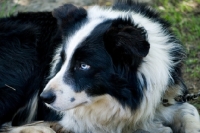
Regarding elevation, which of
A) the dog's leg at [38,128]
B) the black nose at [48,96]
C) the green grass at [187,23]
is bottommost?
the dog's leg at [38,128]

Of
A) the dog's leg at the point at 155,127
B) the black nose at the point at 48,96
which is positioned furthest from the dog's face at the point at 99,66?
the dog's leg at the point at 155,127

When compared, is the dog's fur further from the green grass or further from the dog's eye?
the green grass

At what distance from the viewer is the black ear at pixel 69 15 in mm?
3922

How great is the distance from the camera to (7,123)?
4266 mm

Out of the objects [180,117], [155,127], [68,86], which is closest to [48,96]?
[68,86]

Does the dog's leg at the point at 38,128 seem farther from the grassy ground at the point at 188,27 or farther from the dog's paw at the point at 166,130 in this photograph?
the grassy ground at the point at 188,27

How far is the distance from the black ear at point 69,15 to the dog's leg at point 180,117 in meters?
1.08

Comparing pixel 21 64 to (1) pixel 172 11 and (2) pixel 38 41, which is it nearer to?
(2) pixel 38 41

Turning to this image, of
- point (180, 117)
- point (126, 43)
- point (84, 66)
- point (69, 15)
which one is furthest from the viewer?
point (180, 117)

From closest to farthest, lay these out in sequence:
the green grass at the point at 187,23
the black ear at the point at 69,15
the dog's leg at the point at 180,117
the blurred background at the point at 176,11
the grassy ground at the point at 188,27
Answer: the black ear at the point at 69,15, the dog's leg at the point at 180,117, the grassy ground at the point at 188,27, the green grass at the point at 187,23, the blurred background at the point at 176,11

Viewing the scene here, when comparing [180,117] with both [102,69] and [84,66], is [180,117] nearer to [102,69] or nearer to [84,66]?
[102,69]

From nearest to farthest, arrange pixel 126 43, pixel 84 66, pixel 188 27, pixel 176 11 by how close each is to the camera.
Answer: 1. pixel 126 43
2. pixel 84 66
3. pixel 188 27
4. pixel 176 11

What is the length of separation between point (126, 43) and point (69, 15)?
0.78m

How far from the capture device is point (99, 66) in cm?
356
